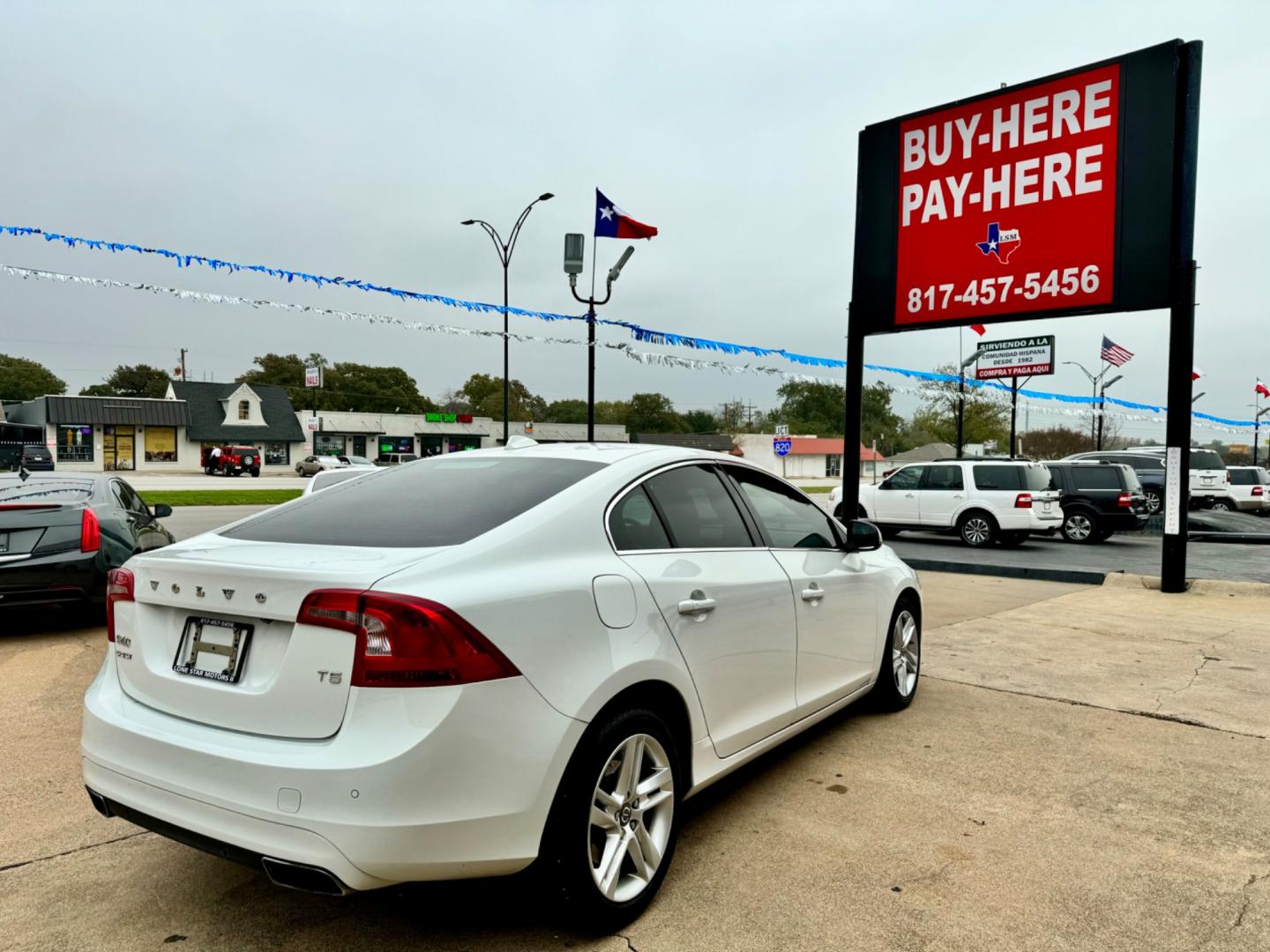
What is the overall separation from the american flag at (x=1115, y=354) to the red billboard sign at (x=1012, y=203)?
24.5 m

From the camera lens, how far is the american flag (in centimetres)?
3200

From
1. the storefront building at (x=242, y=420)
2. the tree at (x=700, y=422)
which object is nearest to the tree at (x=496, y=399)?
the tree at (x=700, y=422)

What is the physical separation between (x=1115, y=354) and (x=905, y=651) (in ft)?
105

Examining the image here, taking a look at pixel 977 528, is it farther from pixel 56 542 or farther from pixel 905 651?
pixel 56 542

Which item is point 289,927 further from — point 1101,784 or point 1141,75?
point 1141,75

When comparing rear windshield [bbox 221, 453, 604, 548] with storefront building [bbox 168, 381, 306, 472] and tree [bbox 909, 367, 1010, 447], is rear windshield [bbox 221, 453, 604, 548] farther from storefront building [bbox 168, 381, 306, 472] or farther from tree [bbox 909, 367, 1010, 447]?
storefront building [bbox 168, 381, 306, 472]

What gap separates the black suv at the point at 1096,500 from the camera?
660 inches

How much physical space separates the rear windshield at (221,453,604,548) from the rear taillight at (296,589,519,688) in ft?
1.13

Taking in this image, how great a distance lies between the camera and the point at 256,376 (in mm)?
97188

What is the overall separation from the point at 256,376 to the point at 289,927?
342ft

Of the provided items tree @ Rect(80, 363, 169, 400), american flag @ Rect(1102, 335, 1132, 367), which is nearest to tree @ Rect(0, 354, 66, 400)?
tree @ Rect(80, 363, 169, 400)


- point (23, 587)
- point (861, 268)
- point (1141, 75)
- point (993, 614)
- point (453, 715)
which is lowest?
point (993, 614)

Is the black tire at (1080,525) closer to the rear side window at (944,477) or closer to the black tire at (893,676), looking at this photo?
the rear side window at (944,477)

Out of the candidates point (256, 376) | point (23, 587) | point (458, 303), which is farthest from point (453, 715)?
point (256, 376)
